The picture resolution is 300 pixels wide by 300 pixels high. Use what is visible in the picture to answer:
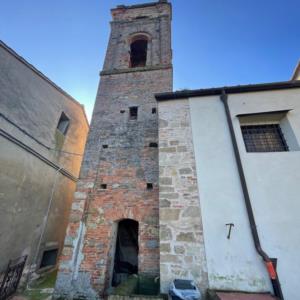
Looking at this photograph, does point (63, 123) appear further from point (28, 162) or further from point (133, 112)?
point (133, 112)

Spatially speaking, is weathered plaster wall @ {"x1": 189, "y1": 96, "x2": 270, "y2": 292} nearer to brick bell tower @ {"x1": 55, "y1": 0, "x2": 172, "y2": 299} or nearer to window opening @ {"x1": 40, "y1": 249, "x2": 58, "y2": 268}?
brick bell tower @ {"x1": 55, "y1": 0, "x2": 172, "y2": 299}

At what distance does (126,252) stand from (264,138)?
4947 mm

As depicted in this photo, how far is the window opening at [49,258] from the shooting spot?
6.41 meters

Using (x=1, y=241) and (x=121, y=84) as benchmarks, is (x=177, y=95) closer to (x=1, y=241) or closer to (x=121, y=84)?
(x=121, y=84)

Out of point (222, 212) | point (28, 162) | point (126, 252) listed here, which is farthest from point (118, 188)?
point (28, 162)

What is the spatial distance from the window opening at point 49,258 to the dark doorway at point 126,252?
10.7 ft

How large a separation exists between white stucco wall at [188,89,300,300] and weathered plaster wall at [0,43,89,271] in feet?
17.2

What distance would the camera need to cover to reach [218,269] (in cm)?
307

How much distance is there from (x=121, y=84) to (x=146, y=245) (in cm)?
566

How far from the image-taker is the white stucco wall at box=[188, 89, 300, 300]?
297 centimetres

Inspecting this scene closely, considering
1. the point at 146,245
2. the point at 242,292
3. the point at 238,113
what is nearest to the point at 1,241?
the point at 146,245

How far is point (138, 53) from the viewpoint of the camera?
30.4ft

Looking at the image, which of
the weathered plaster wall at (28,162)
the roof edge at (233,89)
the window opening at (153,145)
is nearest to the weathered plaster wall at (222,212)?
the roof edge at (233,89)

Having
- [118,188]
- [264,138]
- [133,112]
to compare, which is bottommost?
Answer: [118,188]
